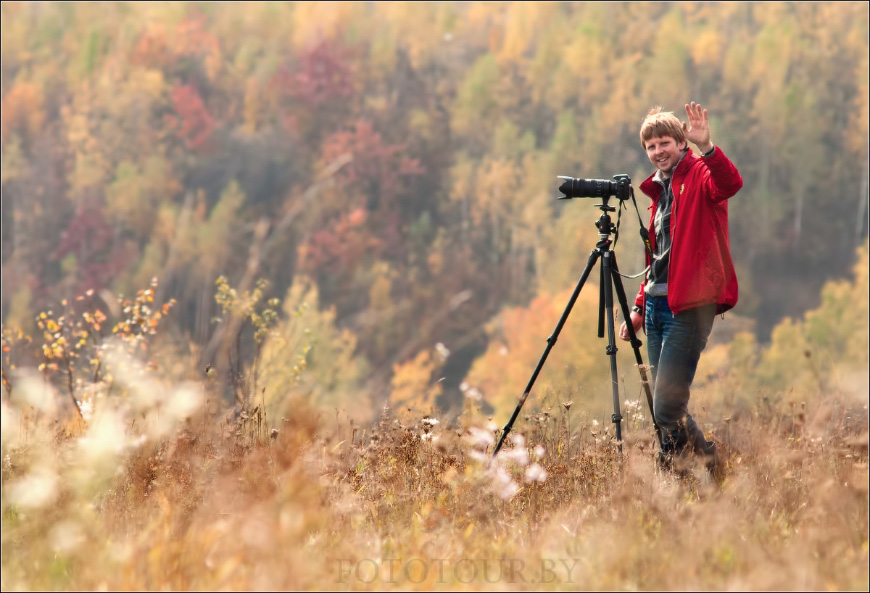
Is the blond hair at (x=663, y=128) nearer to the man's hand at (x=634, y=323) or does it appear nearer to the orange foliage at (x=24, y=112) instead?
the man's hand at (x=634, y=323)

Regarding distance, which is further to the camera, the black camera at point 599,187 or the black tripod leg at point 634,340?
the black camera at point 599,187

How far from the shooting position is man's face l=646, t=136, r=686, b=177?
3.12 metres

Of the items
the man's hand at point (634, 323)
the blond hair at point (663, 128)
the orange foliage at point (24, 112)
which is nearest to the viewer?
the blond hair at point (663, 128)

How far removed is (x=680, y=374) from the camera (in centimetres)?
304

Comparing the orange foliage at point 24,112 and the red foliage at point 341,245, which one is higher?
the orange foliage at point 24,112

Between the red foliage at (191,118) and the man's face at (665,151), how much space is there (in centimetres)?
5408

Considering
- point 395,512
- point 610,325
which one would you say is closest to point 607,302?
point 610,325

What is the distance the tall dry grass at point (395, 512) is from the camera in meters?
1.93

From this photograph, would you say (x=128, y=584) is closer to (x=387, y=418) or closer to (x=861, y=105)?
(x=387, y=418)

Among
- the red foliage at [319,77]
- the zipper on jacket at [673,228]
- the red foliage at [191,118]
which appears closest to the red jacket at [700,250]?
the zipper on jacket at [673,228]

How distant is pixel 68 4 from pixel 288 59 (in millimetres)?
16596

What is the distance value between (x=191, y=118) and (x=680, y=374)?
183ft

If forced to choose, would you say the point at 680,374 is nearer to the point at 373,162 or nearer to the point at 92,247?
the point at 92,247

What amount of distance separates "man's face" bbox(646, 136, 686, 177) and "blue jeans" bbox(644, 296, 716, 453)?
1.87ft
